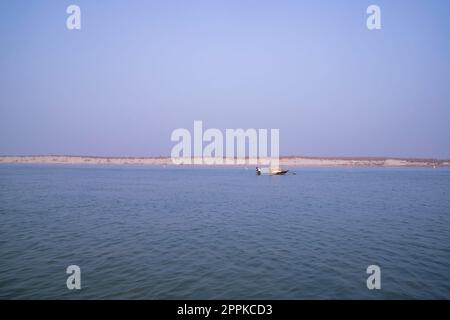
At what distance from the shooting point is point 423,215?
31.5 meters

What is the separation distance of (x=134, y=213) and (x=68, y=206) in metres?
9.08

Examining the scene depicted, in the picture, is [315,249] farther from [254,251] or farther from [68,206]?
[68,206]

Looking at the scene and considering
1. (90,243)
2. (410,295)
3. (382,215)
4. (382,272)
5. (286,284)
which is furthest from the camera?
(382,215)

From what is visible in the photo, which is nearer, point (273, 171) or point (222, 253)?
point (222, 253)

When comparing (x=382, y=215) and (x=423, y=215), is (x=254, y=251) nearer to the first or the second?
(x=382, y=215)

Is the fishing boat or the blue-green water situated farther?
the fishing boat

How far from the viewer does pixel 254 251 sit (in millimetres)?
18578

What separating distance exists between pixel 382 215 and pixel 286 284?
21.7 meters

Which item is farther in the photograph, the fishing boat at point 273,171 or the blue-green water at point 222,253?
the fishing boat at point 273,171

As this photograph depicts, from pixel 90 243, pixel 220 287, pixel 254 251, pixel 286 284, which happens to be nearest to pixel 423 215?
pixel 254 251
